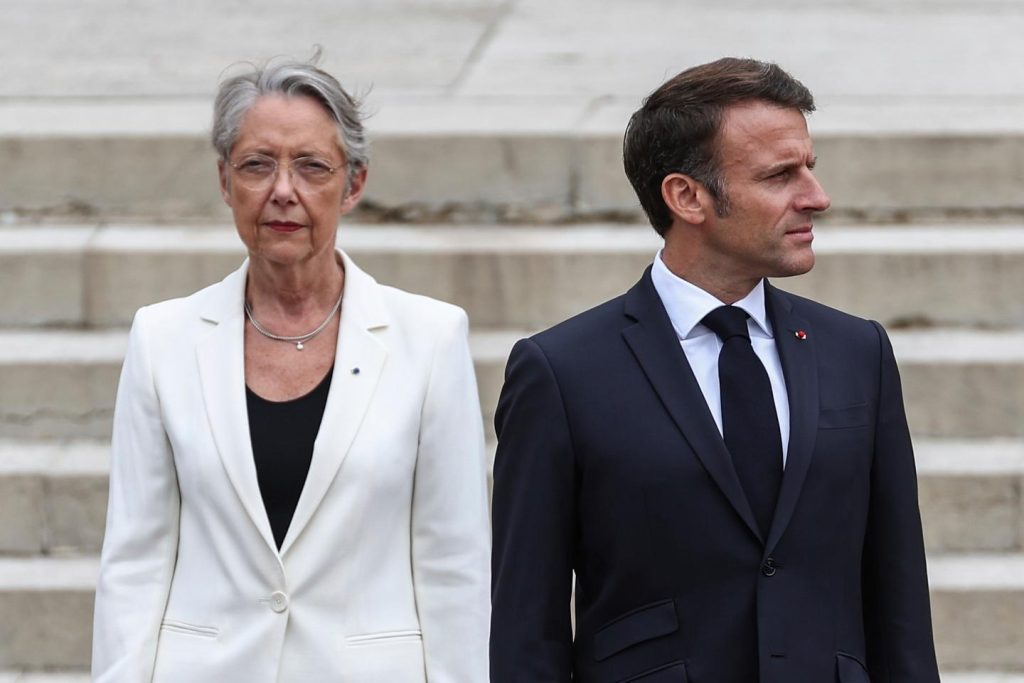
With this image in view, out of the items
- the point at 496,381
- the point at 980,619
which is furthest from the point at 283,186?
the point at 980,619

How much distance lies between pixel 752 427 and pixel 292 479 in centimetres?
102

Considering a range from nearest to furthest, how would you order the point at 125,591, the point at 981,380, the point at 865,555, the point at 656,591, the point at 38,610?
the point at 656,591 → the point at 865,555 → the point at 125,591 → the point at 38,610 → the point at 981,380

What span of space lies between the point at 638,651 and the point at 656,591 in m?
0.10

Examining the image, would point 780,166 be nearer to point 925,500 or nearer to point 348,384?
point 348,384

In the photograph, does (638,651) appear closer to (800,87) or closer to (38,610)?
(800,87)

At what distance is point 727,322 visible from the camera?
2914mm

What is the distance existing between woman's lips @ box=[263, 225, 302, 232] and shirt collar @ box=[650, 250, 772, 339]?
885 millimetres

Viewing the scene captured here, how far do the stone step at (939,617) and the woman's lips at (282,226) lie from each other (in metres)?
1.87

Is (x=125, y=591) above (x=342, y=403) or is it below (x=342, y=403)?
below

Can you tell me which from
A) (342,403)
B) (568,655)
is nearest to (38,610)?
(342,403)

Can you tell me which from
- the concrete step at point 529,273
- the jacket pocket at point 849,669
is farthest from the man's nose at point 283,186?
the concrete step at point 529,273

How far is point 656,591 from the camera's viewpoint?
282 cm

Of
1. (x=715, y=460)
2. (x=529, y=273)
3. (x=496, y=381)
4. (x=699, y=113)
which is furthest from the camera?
(x=529, y=273)

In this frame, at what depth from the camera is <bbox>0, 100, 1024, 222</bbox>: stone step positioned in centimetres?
580
